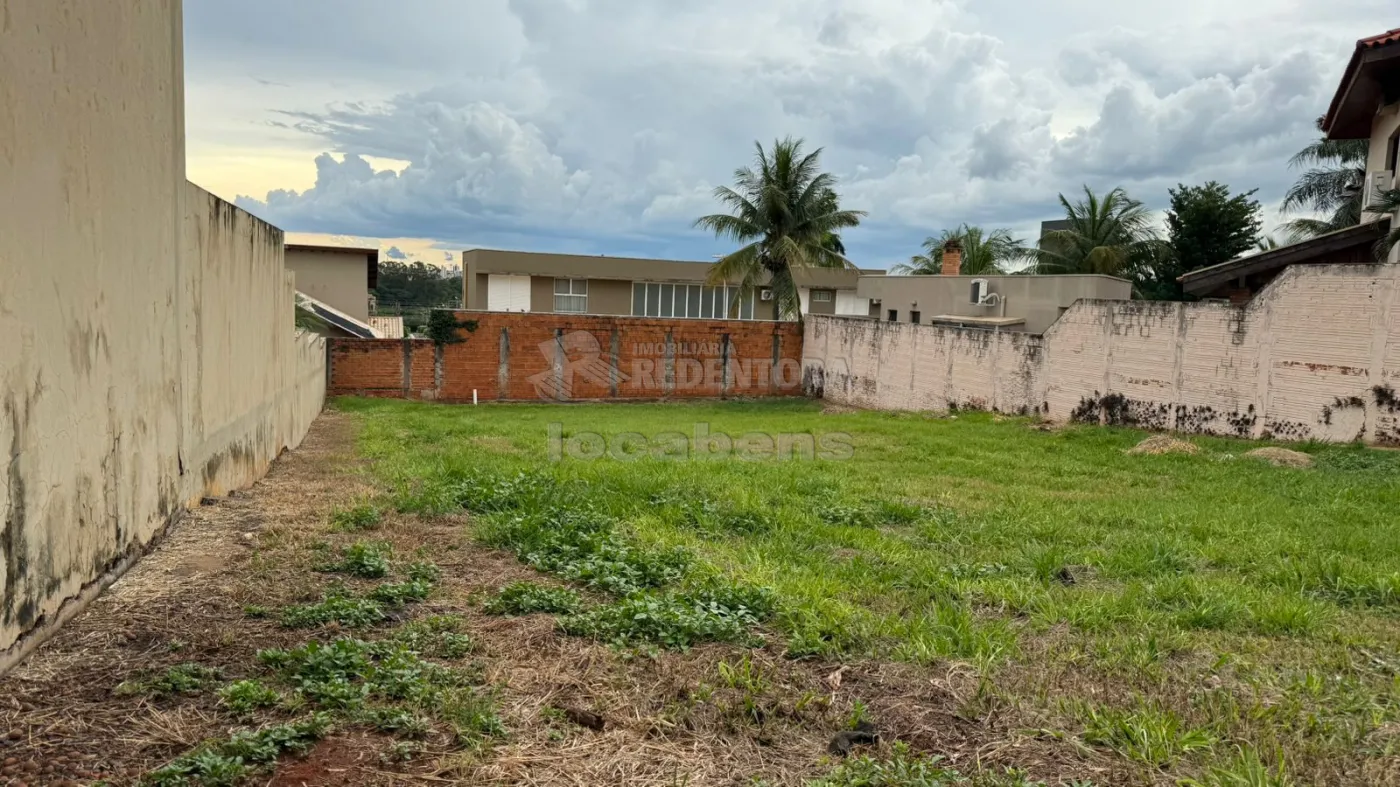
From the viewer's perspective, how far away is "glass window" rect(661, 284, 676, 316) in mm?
35094

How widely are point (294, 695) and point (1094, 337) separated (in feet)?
51.8

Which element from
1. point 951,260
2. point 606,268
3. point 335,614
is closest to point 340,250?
point 606,268

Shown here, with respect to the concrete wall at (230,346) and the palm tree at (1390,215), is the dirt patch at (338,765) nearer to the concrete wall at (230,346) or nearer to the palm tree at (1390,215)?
the concrete wall at (230,346)

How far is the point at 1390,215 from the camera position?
586 inches

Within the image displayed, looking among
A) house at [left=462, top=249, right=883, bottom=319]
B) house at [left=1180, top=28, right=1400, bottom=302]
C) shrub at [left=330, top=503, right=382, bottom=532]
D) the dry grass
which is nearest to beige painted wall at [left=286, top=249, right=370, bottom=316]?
house at [left=462, top=249, right=883, bottom=319]

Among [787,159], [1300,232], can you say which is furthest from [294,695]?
[1300,232]

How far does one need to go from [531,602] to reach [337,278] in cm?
2960

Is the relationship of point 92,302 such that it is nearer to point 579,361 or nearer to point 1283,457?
point 1283,457

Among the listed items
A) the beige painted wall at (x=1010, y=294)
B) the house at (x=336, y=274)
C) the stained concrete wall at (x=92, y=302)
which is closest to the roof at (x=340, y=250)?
→ the house at (x=336, y=274)

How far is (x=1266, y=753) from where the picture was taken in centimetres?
281

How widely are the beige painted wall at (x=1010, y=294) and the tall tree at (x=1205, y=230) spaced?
18.4 ft

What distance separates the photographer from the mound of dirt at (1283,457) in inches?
406

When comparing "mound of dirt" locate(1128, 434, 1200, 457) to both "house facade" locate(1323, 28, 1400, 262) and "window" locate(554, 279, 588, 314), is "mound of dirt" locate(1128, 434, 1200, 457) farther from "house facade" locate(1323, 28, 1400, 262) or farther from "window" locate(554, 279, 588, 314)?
"window" locate(554, 279, 588, 314)

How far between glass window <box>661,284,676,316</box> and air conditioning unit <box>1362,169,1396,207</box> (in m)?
23.3
